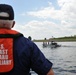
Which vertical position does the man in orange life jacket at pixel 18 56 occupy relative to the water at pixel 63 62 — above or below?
above

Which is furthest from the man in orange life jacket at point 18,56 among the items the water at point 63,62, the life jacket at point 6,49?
the water at point 63,62

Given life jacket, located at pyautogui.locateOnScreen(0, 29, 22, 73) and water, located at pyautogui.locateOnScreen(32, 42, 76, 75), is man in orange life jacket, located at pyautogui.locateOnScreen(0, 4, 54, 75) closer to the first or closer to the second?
life jacket, located at pyautogui.locateOnScreen(0, 29, 22, 73)

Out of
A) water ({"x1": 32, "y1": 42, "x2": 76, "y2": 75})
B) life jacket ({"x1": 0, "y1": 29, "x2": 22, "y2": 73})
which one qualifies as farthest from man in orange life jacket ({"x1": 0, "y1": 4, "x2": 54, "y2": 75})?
water ({"x1": 32, "y1": 42, "x2": 76, "y2": 75})

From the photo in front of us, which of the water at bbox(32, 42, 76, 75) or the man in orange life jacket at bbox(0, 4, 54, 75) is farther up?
the man in orange life jacket at bbox(0, 4, 54, 75)

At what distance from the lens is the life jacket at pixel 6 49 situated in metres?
3.41

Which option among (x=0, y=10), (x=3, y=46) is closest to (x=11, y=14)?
(x=0, y=10)

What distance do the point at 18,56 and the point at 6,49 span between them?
166 mm

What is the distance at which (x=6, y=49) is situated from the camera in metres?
3.46

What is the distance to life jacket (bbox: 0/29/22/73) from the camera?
11.2 ft

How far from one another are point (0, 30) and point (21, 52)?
0.38 m

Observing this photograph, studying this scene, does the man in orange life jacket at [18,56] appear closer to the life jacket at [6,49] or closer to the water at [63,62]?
the life jacket at [6,49]

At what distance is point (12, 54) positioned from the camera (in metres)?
3.46

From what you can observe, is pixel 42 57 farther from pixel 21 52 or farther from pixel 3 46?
pixel 3 46

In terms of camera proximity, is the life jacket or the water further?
the water
